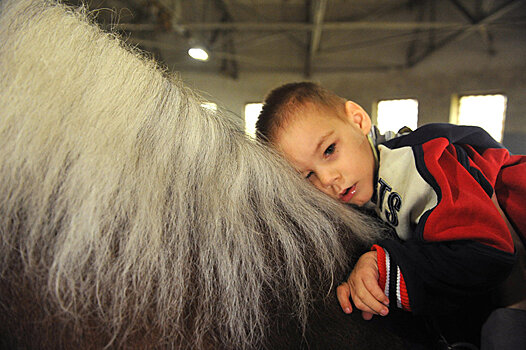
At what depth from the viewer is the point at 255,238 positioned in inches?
12.9

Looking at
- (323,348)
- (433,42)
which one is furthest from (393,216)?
(433,42)

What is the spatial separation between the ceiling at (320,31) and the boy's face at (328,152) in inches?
139

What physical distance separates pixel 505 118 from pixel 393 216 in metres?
4.83

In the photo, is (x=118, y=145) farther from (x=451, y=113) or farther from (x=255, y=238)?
(x=451, y=113)

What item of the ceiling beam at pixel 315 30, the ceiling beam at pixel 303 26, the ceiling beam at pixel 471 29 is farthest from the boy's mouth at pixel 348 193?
the ceiling beam at pixel 471 29

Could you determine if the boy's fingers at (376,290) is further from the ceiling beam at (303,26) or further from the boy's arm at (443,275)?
the ceiling beam at (303,26)

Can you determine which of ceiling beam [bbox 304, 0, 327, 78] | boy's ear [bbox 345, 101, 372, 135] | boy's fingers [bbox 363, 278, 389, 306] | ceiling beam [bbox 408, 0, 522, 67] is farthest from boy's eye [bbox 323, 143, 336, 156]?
ceiling beam [bbox 408, 0, 522, 67]

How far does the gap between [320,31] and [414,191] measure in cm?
440

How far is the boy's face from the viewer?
0.67 metres

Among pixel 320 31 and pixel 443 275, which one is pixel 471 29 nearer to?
pixel 320 31

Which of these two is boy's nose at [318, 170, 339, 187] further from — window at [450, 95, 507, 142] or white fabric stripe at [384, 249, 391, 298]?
window at [450, 95, 507, 142]

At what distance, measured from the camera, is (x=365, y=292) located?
355 millimetres

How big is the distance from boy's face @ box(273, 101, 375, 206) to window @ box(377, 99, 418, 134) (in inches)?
160

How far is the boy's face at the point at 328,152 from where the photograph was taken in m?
0.67
